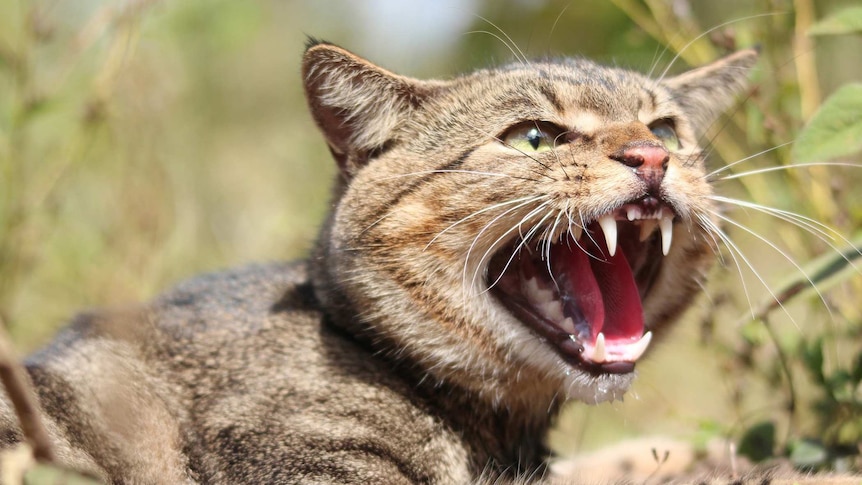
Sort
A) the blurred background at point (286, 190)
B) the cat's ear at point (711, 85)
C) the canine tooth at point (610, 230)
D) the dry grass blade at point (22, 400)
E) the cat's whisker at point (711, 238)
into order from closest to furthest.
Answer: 1. the dry grass blade at point (22, 400)
2. the canine tooth at point (610, 230)
3. the cat's whisker at point (711, 238)
4. the cat's ear at point (711, 85)
5. the blurred background at point (286, 190)

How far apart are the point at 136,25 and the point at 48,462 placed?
11.5 feet

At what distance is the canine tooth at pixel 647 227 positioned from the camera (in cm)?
310

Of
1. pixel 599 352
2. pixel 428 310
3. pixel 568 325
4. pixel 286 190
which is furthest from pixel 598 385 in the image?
pixel 286 190

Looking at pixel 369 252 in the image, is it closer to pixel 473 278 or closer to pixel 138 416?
pixel 473 278

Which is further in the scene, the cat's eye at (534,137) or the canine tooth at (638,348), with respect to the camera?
the cat's eye at (534,137)

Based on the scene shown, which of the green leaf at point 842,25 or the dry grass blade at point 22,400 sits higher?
the green leaf at point 842,25

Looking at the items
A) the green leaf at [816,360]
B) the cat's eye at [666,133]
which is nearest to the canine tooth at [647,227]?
the cat's eye at [666,133]

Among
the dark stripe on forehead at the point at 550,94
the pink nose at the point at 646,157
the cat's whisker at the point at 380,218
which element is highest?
the dark stripe on forehead at the point at 550,94

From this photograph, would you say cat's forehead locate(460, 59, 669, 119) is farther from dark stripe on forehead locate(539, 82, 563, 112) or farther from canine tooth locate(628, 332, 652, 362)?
canine tooth locate(628, 332, 652, 362)

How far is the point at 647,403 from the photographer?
5012 mm

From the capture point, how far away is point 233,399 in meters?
3.13

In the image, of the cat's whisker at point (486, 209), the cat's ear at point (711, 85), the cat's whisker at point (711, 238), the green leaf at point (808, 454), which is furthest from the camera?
the cat's ear at point (711, 85)

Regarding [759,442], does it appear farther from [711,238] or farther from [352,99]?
[352,99]

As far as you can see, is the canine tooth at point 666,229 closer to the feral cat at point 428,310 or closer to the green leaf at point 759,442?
the feral cat at point 428,310
